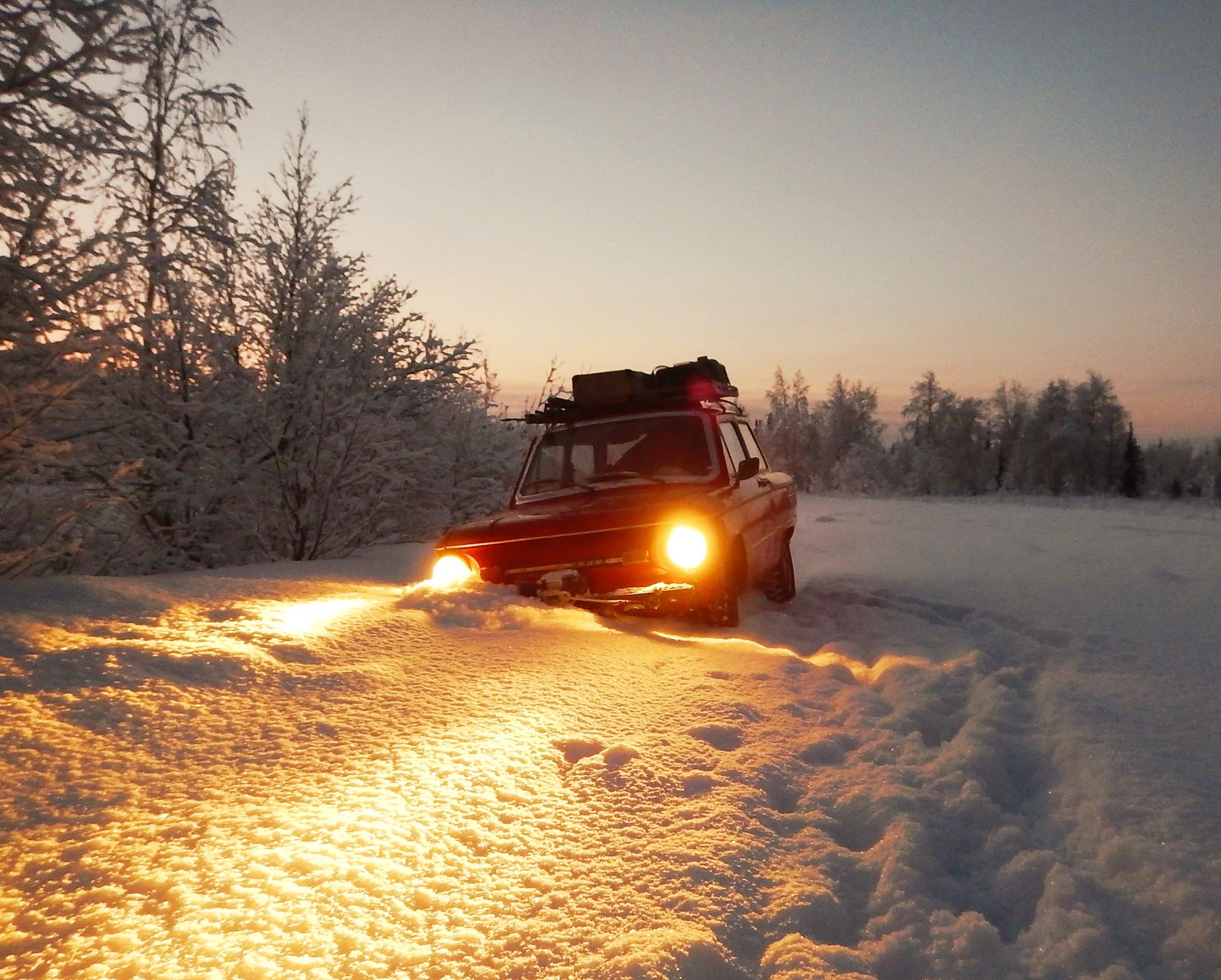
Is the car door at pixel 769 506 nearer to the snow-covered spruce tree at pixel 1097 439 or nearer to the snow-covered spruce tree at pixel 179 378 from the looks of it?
the snow-covered spruce tree at pixel 179 378

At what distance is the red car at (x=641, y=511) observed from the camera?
181 inches

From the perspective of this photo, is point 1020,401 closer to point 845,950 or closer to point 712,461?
point 712,461

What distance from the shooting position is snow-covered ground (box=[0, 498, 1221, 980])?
1614mm

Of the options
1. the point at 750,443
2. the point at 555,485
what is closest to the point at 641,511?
the point at 555,485

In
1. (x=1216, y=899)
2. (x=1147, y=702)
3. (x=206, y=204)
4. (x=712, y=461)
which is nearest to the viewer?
(x=1216, y=899)

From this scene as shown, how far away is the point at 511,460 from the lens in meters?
13.5

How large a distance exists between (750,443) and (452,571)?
349 centimetres

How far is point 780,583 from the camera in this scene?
6844 millimetres

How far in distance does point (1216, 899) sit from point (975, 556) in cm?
786

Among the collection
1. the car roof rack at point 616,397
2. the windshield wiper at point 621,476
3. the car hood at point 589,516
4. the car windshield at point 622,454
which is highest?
the car roof rack at point 616,397

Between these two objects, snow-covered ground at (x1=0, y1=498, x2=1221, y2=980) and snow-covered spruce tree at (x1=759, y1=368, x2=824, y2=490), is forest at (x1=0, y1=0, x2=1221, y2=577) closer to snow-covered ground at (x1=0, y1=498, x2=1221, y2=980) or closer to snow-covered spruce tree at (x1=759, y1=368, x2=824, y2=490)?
snow-covered ground at (x1=0, y1=498, x2=1221, y2=980)

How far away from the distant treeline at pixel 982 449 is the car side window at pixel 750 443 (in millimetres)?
38545

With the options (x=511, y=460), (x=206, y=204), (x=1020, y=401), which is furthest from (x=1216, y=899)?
(x=1020, y=401)

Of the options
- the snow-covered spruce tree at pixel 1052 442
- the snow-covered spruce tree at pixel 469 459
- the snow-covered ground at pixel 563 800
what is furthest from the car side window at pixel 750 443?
the snow-covered spruce tree at pixel 1052 442
